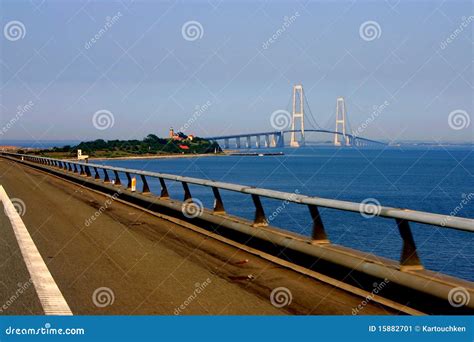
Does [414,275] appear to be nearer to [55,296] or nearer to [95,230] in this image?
[55,296]

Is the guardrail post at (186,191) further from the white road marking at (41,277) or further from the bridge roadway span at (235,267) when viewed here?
the white road marking at (41,277)

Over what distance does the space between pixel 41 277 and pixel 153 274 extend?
1595 mm

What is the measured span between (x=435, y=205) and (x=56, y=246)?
158 feet

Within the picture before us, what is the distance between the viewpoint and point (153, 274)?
11.7m

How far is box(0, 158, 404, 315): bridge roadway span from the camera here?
9258 millimetres

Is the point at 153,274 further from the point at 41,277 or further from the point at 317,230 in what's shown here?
the point at 317,230

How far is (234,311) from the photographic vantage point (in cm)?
899

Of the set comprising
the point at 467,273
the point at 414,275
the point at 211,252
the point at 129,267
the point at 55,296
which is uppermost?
the point at 467,273

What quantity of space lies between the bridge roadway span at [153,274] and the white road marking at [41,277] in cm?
10

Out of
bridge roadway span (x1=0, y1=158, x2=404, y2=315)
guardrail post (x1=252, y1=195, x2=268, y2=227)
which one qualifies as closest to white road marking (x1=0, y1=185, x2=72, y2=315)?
bridge roadway span (x1=0, y1=158, x2=404, y2=315)

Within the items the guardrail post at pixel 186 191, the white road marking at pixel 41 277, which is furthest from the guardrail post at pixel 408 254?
the guardrail post at pixel 186 191

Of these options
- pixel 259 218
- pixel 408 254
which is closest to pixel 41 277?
pixel 259 218

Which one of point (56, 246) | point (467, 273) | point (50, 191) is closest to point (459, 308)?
point (56, 246)

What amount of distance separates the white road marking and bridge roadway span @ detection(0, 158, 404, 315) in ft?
0.32
